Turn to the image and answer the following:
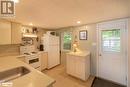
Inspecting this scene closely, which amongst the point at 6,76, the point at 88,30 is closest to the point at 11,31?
the point at 6,76

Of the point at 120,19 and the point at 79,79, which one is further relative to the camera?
the point at 79,79

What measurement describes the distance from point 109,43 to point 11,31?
331 centimetres

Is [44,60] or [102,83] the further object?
[44,60]

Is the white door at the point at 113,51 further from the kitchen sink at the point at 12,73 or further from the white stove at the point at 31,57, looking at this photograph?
the kitchen sink at the point at 12,73

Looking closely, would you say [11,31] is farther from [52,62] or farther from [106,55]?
[106,55]

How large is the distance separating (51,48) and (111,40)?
103 inches

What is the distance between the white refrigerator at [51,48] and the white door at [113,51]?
2.20m

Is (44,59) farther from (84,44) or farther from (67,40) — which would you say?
(84,44)

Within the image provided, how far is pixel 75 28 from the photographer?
164 inches

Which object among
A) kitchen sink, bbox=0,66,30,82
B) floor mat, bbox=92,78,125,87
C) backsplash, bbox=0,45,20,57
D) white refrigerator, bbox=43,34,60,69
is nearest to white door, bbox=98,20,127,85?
floor mat, bbox=92,78,125,87

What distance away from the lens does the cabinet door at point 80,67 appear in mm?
2996

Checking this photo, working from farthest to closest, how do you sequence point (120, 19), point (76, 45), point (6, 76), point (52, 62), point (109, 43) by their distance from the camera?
point (52, 62) → point (76, 45) → point (109, 43) → point (120, 19) → point (6, 76)

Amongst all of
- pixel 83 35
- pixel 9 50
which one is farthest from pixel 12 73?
pixel 83 35

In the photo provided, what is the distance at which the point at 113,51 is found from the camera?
3.02 metres
